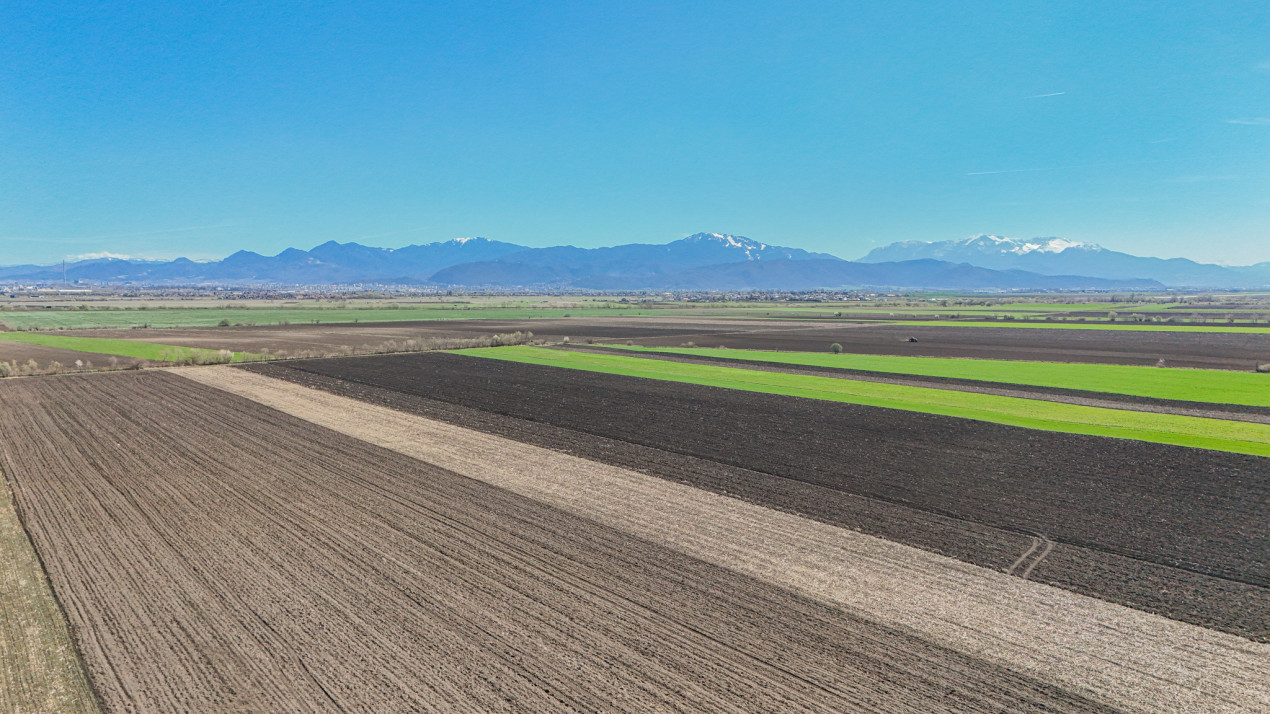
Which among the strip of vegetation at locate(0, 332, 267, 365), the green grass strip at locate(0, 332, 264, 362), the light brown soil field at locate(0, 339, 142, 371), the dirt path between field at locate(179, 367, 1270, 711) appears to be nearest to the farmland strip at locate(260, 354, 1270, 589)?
the dirt path between field at locate(179, 367, 1270, 711)

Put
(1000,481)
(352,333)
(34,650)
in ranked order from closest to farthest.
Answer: (34,650) < (1000,481) < (352,333)

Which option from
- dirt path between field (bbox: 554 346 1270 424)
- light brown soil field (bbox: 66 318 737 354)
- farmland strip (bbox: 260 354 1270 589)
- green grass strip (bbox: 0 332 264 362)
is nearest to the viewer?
farmland strip (bbox: 260 354 1270 589)

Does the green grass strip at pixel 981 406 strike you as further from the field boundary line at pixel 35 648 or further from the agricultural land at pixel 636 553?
the field boundary line at pixel 35 648

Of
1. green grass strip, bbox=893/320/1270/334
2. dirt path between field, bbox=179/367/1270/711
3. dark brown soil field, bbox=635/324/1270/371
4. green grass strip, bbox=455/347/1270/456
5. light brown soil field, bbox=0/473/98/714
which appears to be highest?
green grass strip, bbox=893/320/1270/334

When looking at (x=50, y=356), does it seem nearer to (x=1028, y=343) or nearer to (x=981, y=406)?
(x=981, y=406)

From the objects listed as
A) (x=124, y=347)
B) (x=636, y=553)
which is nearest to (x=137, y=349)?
(x=124, y=347)

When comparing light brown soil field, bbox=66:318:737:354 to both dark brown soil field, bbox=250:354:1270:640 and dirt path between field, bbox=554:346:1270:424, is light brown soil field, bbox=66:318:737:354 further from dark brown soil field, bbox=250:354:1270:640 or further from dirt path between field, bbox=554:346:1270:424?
dark brown soil field, bbox=250:354:1270:640
